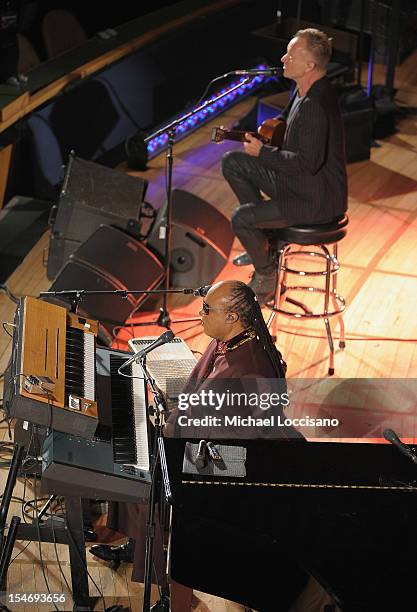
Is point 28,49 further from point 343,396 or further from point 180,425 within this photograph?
point 180,425

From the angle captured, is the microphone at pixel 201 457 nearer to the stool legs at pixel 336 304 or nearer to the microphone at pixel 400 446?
the microphone at pixel 400 446

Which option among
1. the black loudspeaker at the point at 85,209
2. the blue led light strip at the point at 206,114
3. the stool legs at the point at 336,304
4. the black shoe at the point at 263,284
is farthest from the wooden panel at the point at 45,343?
the blue led light strip at the point at 206,114

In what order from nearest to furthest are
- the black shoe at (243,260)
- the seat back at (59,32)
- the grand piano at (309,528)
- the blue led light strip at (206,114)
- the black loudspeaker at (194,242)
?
the grand piano at (309,528)
the black shoe at (243,260)
the black loudspeaker at (194,242)
the blue led light strip at (206,114)
the seat back at (59,32)

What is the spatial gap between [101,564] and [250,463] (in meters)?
1.14

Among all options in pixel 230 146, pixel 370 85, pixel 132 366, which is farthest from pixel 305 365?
pixel 370 85

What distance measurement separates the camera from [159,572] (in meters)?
4.27

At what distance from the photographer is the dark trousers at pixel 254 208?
239 inches

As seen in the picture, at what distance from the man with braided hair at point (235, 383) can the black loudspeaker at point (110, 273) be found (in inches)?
74.2

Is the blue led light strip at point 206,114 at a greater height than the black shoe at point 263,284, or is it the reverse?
the blue led light strip at point 206,114

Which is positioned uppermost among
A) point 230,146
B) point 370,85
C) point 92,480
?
point 370,85

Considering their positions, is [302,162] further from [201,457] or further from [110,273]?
[201,457]

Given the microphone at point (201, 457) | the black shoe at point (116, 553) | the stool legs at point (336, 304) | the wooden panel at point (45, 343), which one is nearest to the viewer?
the microphone at point (201, 457)

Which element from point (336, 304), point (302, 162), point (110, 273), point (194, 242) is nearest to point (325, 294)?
point (336, 304)

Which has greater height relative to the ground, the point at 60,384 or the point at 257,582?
the point at 60,384
